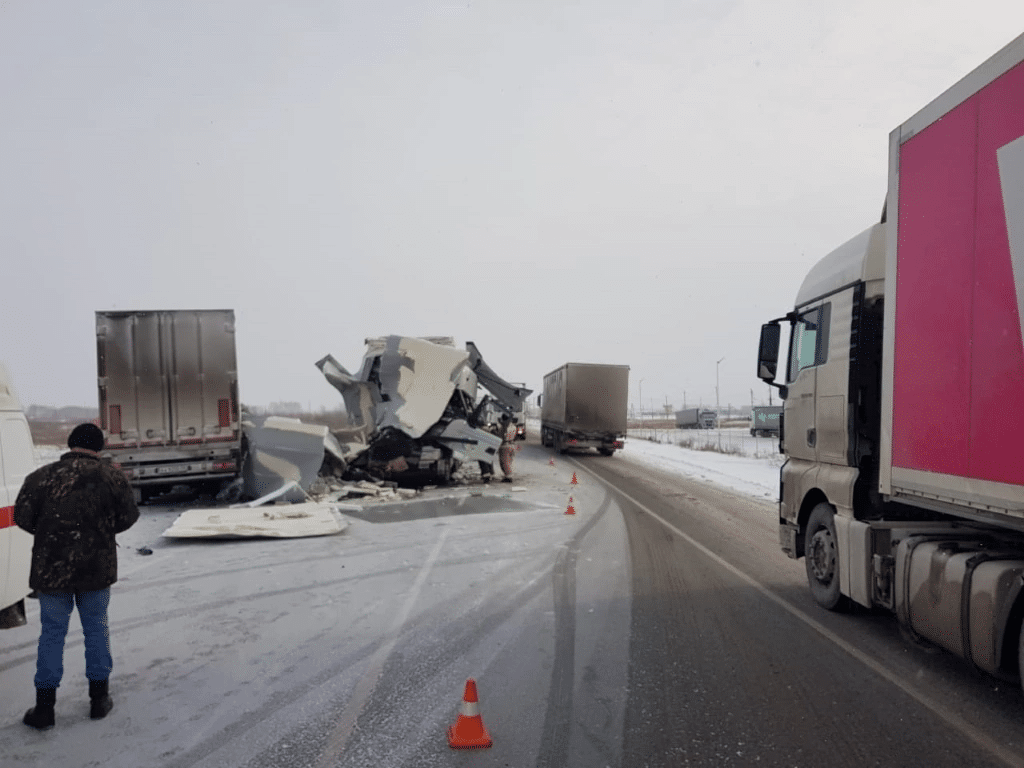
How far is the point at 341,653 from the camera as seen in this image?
527 cm

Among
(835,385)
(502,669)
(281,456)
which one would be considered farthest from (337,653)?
(281,456)

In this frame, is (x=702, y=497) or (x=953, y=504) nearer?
(x=953, y=504)

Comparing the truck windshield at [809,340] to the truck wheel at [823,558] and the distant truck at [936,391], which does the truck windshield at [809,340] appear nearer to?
the distant truck at [936,391]

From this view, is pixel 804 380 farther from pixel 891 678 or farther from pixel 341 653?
pixel 341 653

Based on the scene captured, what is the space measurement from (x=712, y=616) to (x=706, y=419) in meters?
64.2

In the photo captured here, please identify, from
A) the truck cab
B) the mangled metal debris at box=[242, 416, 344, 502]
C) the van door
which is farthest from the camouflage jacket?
the mangled metal debris at box=[242, 416, 344, 502]

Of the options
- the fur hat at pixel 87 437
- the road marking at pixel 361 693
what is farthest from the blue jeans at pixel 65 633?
the road marking at pixel 361 693

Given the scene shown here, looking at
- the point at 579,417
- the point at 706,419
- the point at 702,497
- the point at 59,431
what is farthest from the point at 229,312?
the point at 706,419

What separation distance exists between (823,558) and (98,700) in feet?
18.8

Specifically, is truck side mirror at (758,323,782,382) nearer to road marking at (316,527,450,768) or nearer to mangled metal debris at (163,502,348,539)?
road marking at (316,527,450,768)

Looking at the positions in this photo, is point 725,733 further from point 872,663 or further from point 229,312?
point 229,312

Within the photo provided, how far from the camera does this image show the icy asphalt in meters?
3.79

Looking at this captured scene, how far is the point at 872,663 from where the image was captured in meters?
5.01

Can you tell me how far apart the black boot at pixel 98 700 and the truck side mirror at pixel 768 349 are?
20.2 ft
